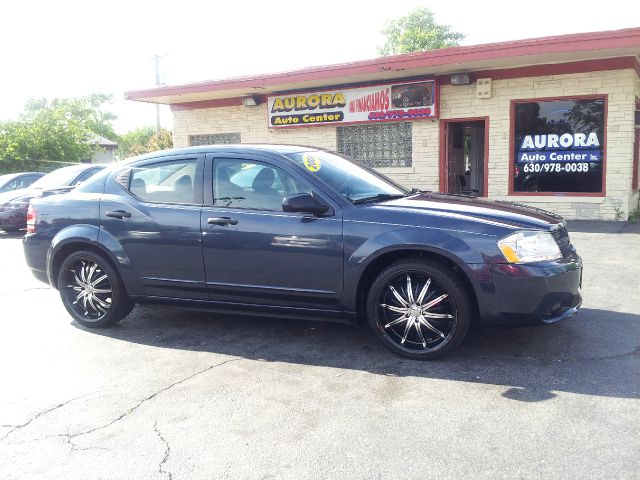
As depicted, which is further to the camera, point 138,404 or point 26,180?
point 26,180

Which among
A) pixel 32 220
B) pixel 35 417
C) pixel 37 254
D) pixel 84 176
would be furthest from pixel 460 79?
pixel 35 417

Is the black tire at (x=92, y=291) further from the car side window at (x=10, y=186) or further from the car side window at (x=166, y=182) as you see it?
the car side window at (x=10, y=186)

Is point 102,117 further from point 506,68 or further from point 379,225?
point 379,225

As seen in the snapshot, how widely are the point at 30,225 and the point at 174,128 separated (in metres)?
11.9

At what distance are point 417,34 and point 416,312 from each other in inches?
1727

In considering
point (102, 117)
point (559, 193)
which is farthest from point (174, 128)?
point (102, 117)

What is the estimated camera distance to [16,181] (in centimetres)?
1448

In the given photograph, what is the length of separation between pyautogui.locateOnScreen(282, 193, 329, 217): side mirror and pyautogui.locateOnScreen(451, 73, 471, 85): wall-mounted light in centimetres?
889

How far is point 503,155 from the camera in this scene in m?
12.3

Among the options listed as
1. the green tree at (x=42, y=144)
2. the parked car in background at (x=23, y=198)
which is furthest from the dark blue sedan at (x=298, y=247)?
the green tree at (x=42, y=144)

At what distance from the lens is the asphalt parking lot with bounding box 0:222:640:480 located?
289 centimetres

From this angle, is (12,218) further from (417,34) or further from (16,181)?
(417,34)

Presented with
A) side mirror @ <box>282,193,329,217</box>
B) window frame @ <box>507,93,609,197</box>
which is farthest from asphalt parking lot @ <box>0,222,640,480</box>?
window frame @ <box>507,93,609,197</box>

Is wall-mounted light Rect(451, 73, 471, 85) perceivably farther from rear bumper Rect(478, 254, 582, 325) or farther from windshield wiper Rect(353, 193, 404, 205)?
rear bumper Rect(478, 254, 582, 325)
